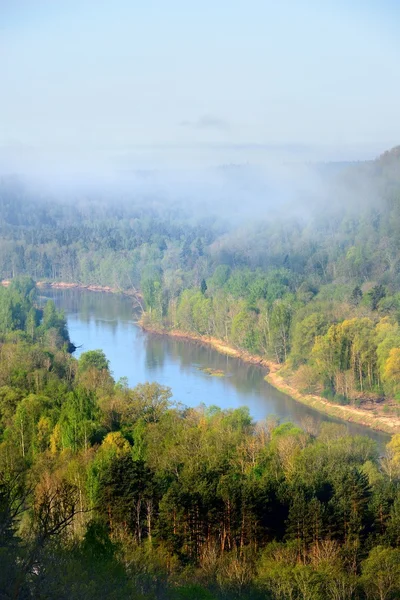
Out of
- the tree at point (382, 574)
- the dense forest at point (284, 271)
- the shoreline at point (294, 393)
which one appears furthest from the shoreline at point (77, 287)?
the tree at point (382, 574)

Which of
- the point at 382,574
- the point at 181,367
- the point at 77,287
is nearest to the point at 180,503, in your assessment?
the point at 382,574

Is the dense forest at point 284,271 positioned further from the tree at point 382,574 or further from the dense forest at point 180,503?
the tree at point 382,574

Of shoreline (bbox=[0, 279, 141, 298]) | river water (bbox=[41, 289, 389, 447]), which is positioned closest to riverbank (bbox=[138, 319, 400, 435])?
river water (bbox=[41, 289, 389, 447])

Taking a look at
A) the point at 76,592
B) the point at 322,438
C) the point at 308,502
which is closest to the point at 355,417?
the point at 322,438

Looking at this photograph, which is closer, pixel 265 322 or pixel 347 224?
pixel 265 322

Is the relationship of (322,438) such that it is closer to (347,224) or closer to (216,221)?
(347,224)

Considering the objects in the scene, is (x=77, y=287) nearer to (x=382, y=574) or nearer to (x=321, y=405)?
(x=321, y=405)
